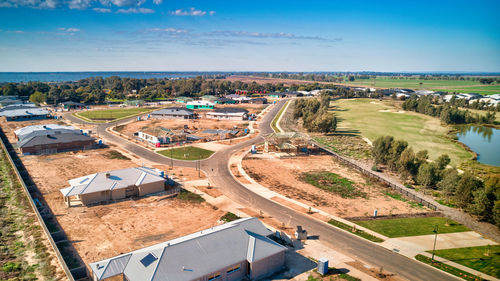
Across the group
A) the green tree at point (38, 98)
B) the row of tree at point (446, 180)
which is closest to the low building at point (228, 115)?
the row of tree at point (446, 180)

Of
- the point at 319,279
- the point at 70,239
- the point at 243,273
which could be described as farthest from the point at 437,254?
the point at 70,239

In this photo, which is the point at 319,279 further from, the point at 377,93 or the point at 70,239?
the point at 377,93

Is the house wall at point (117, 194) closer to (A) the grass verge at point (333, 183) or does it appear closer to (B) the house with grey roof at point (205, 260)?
(B) the house with grey roof at point (205, 260)


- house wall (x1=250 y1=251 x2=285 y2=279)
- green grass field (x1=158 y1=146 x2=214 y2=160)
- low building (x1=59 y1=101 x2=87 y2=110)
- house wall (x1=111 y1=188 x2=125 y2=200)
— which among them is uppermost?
low building (x1=59 y1=101 x2=87 y2=110)

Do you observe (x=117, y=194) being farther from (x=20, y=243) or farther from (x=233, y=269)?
(x=233, y=269)

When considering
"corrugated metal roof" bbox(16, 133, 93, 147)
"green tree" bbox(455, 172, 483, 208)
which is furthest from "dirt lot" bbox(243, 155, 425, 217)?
"corrugated metal roof" bbox(16, 133, 93, 147)

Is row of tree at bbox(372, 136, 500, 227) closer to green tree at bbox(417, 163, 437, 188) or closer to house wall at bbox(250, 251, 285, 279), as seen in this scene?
green tree at bbox(417, 163, 437, 188)
